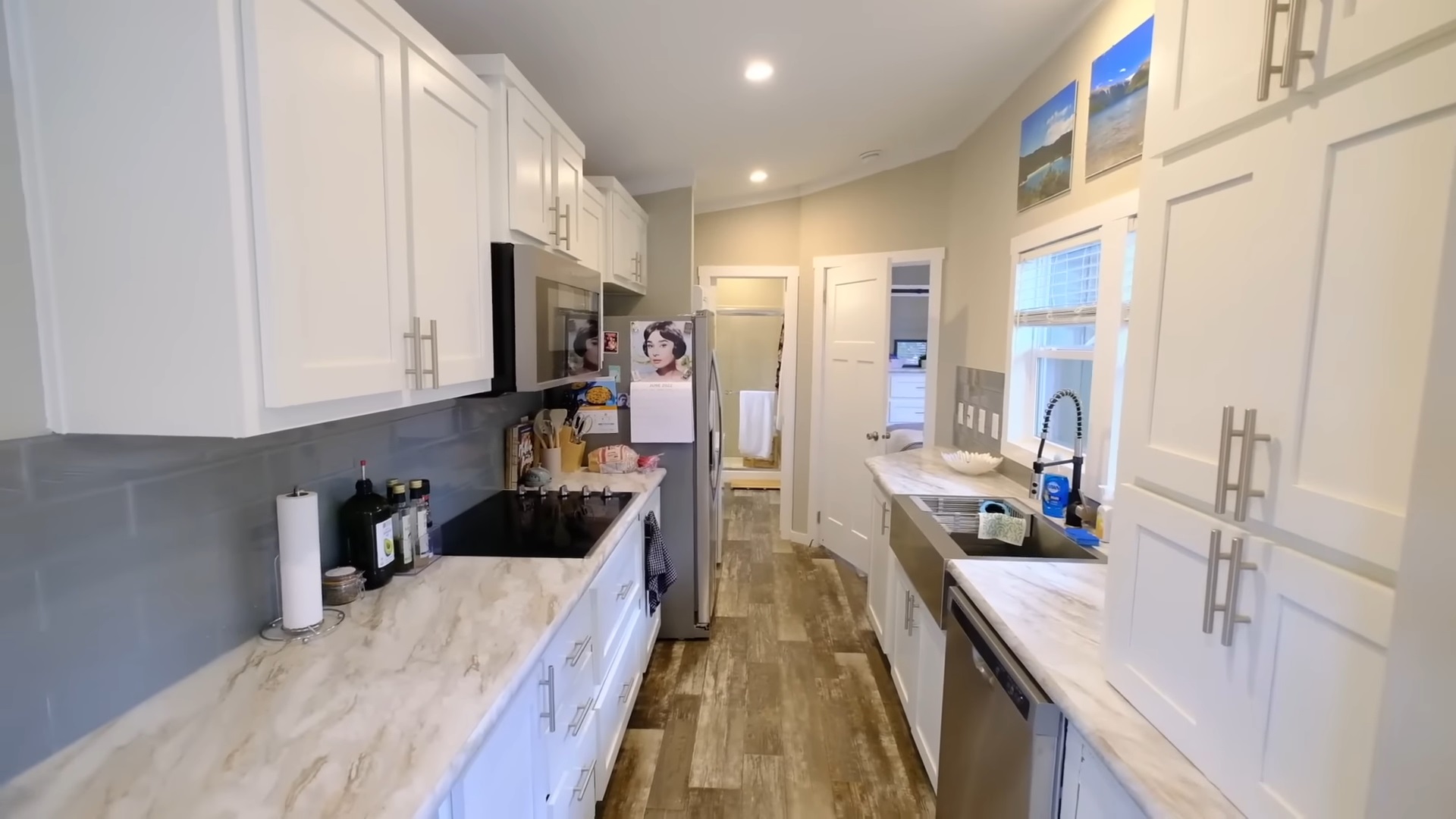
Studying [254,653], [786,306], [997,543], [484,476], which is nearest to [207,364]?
[254,653]

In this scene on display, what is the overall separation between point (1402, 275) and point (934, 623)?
4.94ft

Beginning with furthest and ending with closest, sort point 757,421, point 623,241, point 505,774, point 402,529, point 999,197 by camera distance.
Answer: point 757,421 < point 623,241 < point 999,197 < point 402,529 < point 505,774

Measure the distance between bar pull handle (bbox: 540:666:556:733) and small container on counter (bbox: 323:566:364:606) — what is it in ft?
1.57

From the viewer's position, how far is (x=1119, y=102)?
193 centimetres

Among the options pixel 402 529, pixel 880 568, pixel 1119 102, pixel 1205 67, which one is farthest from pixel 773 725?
pixel 1119 102

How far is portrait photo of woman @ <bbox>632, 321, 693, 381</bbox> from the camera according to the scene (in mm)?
2959

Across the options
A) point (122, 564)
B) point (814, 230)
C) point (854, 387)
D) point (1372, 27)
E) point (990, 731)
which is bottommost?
point (990, 731)

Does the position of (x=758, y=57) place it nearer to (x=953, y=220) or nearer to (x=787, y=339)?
(x=953, y=220)

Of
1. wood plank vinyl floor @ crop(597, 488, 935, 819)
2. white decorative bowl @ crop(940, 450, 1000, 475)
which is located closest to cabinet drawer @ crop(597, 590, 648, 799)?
wood plank vinyl floor @ crop(597, 488, 935, 819)

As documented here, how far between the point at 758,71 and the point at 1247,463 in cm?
216

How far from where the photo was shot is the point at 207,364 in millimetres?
888

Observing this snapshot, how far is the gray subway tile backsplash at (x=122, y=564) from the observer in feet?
2.83

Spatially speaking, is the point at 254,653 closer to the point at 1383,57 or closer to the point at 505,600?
the point at 505,600

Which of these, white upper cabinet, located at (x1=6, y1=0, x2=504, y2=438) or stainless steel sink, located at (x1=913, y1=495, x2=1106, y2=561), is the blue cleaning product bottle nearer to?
stainless steel sink, located at (x1=913, y1=495, x2=1106, y2=561)
